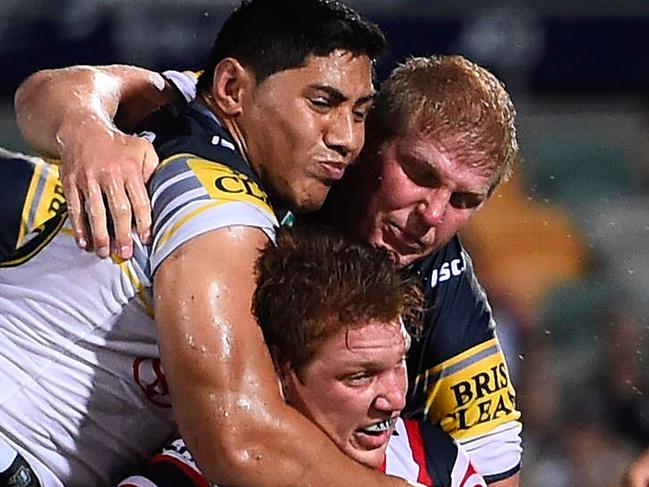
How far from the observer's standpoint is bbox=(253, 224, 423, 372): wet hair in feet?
5.81

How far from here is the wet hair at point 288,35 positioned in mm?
1894

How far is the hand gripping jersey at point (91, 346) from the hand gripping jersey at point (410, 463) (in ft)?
0.20

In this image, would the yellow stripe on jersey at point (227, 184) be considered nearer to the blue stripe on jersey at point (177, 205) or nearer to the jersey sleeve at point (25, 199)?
the blue stripe on jersey at point (177, 205)

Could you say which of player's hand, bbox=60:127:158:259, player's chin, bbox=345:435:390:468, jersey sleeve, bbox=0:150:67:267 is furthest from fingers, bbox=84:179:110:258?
jersey sleeve, bbox=0:150:67:267

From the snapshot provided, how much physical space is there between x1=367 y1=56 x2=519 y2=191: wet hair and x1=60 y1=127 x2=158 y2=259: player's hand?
1.15ft

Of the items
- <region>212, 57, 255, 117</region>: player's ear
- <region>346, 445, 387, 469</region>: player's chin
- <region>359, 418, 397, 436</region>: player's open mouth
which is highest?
<region>212, 57, 255, 117</region>: player's ear

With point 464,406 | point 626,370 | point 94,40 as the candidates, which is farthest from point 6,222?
point 626,370

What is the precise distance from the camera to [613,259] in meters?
4.20

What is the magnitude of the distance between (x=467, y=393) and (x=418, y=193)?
0.32 metres

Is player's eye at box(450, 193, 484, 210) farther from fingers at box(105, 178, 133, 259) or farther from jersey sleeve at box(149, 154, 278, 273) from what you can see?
fingers at box(105, 178, 133, 259)

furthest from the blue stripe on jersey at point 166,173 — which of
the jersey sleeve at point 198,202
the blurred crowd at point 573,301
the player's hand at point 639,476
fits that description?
the blurred crowd at point 573,301

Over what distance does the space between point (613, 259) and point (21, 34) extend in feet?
5.06

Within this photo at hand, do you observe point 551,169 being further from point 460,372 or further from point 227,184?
point 227,184

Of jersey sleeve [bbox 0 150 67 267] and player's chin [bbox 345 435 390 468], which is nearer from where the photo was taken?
player's chin [bbox 345 435 390 468]
